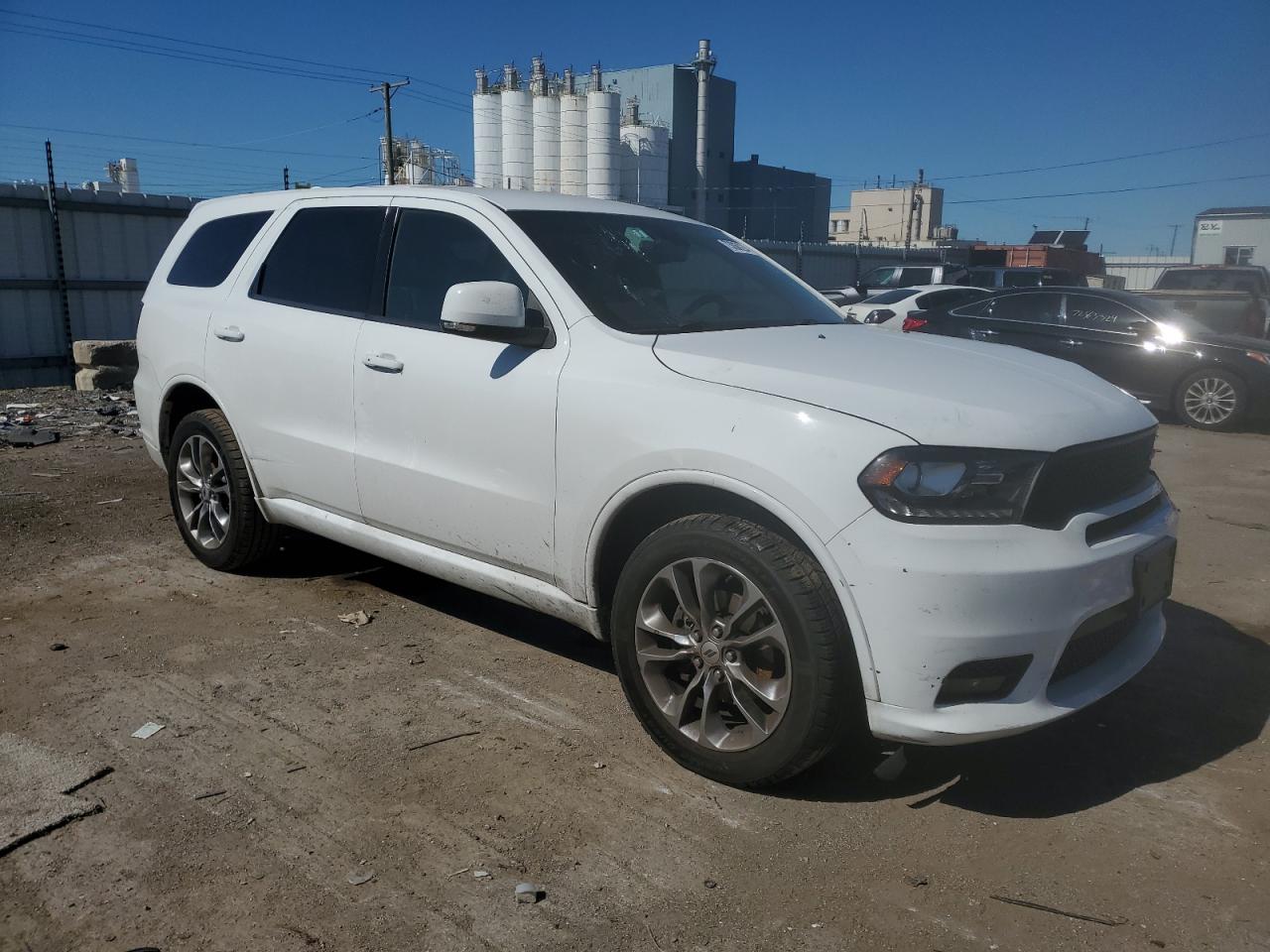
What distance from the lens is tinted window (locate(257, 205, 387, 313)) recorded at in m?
4.27

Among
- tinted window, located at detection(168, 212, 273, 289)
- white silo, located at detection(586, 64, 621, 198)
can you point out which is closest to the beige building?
white silo, located at detection(586, 64, 621, 198)

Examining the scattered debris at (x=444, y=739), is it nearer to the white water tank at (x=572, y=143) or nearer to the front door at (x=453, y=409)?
the front door at (x=453, y=409)

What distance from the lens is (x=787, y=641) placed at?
2842 mm

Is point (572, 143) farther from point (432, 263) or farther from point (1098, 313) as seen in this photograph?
point (432, 263)

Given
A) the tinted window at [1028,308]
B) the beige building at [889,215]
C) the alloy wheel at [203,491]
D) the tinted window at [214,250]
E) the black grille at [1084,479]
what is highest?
the beige building at [889,215]

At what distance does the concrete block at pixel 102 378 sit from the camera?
11.7m

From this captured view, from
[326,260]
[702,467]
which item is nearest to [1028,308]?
[326,260]

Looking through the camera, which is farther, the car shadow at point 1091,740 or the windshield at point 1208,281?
the windshield at point 1208,281

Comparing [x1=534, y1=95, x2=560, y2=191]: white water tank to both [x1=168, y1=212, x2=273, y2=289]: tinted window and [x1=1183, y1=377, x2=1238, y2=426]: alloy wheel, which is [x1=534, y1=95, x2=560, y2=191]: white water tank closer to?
[x1=1183, y1=377, x2=1238, y2=426]: alloy wheel

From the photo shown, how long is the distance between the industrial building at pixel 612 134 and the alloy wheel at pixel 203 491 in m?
36.5

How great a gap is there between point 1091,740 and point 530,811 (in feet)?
6.43

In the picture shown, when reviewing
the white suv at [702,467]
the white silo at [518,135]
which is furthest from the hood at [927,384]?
the white silo at [518,135]

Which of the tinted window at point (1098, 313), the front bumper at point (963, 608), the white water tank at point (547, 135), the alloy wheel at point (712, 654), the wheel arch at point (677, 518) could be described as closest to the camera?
the front bumper at point (963, 608)

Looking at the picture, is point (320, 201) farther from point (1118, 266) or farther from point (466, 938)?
point (1118, 266)
